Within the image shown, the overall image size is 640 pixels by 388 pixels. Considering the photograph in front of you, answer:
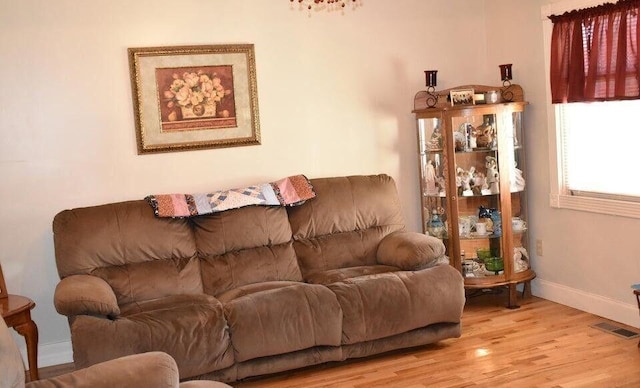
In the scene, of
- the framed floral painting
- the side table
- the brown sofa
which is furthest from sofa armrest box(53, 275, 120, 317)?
the framed floral painting

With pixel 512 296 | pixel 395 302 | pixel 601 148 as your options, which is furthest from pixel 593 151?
pixel 395 302

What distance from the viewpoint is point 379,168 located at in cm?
532

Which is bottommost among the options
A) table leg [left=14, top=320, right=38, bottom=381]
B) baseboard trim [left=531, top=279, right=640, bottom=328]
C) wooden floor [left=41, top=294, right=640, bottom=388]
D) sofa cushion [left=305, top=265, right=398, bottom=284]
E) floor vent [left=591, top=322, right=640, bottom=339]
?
wooden floor [left=41, top=294, right=640, bottom=388]

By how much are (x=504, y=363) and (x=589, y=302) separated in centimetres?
113

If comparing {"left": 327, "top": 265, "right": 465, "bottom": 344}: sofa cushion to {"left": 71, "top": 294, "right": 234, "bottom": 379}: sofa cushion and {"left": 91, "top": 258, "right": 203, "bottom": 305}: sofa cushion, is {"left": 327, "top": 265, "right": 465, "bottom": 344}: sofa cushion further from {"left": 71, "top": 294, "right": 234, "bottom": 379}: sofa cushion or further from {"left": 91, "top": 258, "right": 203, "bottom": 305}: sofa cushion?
{"left": 91, "top": 258, "right": 203, "bottom": 305}: sofa cushion

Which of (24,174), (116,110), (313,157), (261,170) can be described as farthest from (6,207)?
(313,157)

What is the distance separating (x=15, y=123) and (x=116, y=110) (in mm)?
610

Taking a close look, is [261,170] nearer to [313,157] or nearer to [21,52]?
[313,157]

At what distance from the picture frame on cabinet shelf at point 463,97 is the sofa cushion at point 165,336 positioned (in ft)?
7.34

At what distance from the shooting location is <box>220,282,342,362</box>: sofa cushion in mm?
3789

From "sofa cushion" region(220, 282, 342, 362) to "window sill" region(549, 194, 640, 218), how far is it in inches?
73.2

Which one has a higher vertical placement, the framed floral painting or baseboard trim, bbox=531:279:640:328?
the framed floral painting

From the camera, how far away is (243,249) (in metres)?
4.48

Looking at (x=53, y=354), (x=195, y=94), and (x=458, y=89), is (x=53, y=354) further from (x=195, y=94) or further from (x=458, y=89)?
(x=458, y=89)
